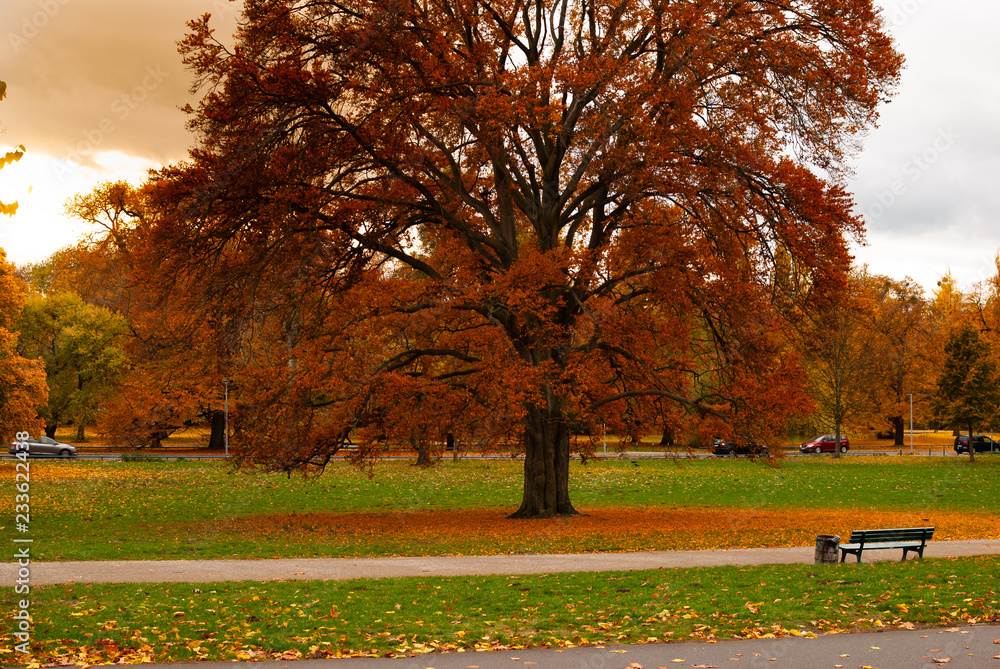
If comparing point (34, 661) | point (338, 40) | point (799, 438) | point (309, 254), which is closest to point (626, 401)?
point (309, 254)

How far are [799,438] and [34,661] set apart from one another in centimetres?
→ 6603

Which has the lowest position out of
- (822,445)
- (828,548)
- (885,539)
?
(822,445)

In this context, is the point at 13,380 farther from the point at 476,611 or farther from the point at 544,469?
the point at 476,611

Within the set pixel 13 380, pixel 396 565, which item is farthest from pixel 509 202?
pixel 13 380

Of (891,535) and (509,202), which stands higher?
(509,202)

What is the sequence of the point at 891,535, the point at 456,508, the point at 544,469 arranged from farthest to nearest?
the point at 456,508, the point at 544,469, the point at 891,535

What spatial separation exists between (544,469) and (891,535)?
979cm

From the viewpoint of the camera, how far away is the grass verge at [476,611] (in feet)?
26.7

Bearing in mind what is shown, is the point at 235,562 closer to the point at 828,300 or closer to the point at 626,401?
the point at 626,401

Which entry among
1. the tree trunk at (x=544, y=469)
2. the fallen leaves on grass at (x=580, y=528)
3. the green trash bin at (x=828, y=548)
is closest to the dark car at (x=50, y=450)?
the fallen leaves on grass at (x=580, y=528)

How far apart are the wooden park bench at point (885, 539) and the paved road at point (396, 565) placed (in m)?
0.62

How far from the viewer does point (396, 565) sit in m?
13.4

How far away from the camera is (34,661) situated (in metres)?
7.45

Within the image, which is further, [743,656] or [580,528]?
A: [580,528]
